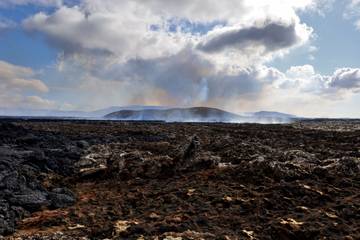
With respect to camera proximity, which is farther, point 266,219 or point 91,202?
point 91,202

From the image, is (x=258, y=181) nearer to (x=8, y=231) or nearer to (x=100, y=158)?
(x=8, y=231)

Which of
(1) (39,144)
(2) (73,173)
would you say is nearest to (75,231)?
(2) (73,173)

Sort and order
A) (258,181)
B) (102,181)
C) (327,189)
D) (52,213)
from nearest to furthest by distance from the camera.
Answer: (52,213)
(327,189)
(258,181)
(102,181)

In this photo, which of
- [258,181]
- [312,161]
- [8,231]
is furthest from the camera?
[312,161]

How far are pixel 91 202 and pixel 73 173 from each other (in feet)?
24.9

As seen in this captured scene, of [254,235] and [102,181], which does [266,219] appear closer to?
[254,235]

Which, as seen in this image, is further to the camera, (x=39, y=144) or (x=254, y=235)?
(x=39, y=144)

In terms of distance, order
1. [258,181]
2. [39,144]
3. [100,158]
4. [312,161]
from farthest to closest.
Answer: [39,144] < [100,158] < [312,161] < [258,181]

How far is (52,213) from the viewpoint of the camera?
15.8m

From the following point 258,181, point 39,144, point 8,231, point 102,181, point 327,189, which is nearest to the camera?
point 8,231

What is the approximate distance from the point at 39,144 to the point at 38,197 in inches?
829

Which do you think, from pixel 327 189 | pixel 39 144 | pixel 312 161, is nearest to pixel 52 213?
pixel 327 189

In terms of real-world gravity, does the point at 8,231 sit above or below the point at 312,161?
below

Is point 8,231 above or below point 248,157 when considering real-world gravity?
below
